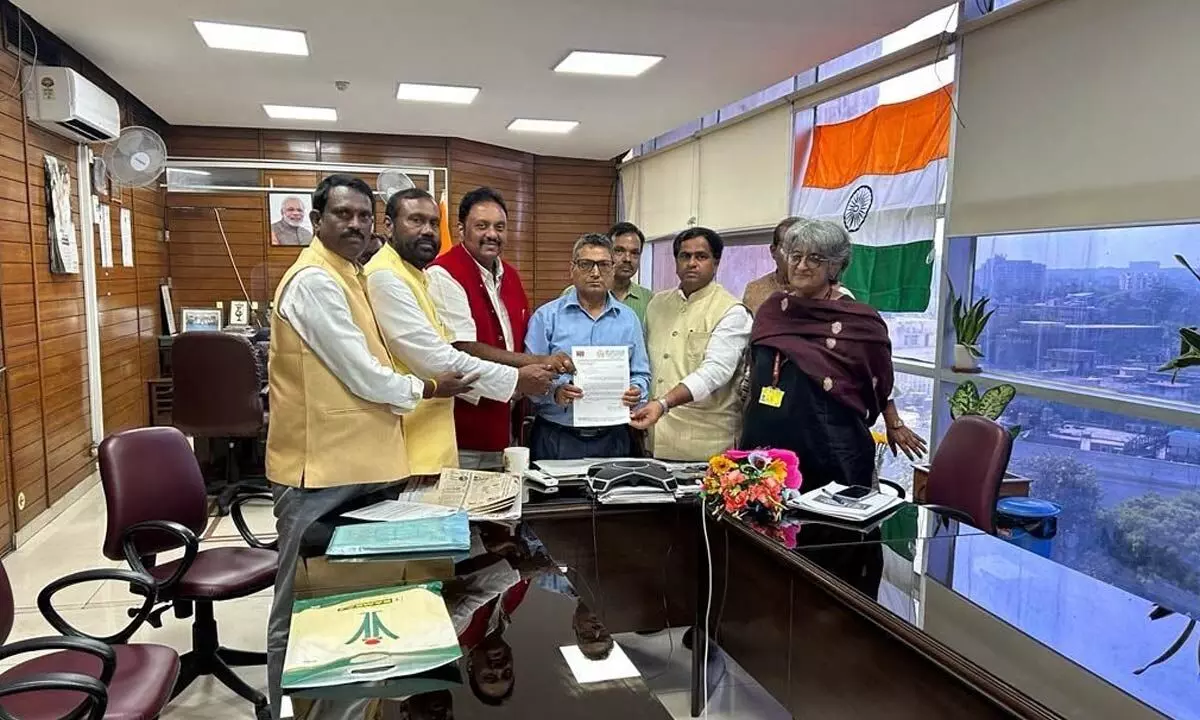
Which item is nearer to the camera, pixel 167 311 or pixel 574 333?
pixel 574 333

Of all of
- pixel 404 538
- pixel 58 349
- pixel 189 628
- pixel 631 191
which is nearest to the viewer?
pixel 404 538

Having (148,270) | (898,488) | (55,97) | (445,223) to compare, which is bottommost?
(898,488)

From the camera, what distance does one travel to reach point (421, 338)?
92.5 inches

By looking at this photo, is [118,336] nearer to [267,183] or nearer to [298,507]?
[267,183]

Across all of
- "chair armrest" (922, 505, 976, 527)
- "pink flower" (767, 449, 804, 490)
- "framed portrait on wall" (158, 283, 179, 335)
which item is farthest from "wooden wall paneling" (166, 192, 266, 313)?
"chair armrest" (922, 505, 976, 527)

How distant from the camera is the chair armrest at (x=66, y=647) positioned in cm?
159

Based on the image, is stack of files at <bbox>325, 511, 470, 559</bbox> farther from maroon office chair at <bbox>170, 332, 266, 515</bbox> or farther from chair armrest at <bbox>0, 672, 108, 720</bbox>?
maroon office chair at <bbox>170, 332, 266, 515</bbox>

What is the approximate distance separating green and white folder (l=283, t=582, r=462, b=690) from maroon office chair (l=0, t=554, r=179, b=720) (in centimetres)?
61

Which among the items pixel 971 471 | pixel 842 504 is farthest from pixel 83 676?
pixel 971 471

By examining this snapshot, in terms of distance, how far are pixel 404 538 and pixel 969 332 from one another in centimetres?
330

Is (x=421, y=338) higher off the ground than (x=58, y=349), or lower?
higher

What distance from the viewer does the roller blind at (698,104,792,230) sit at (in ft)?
18.9

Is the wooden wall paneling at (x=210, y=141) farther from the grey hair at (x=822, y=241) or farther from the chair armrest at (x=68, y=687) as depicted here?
the chair armrest at (x=68, y=687)

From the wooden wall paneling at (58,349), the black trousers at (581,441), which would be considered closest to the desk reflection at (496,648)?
the black trousers at (581,441)
